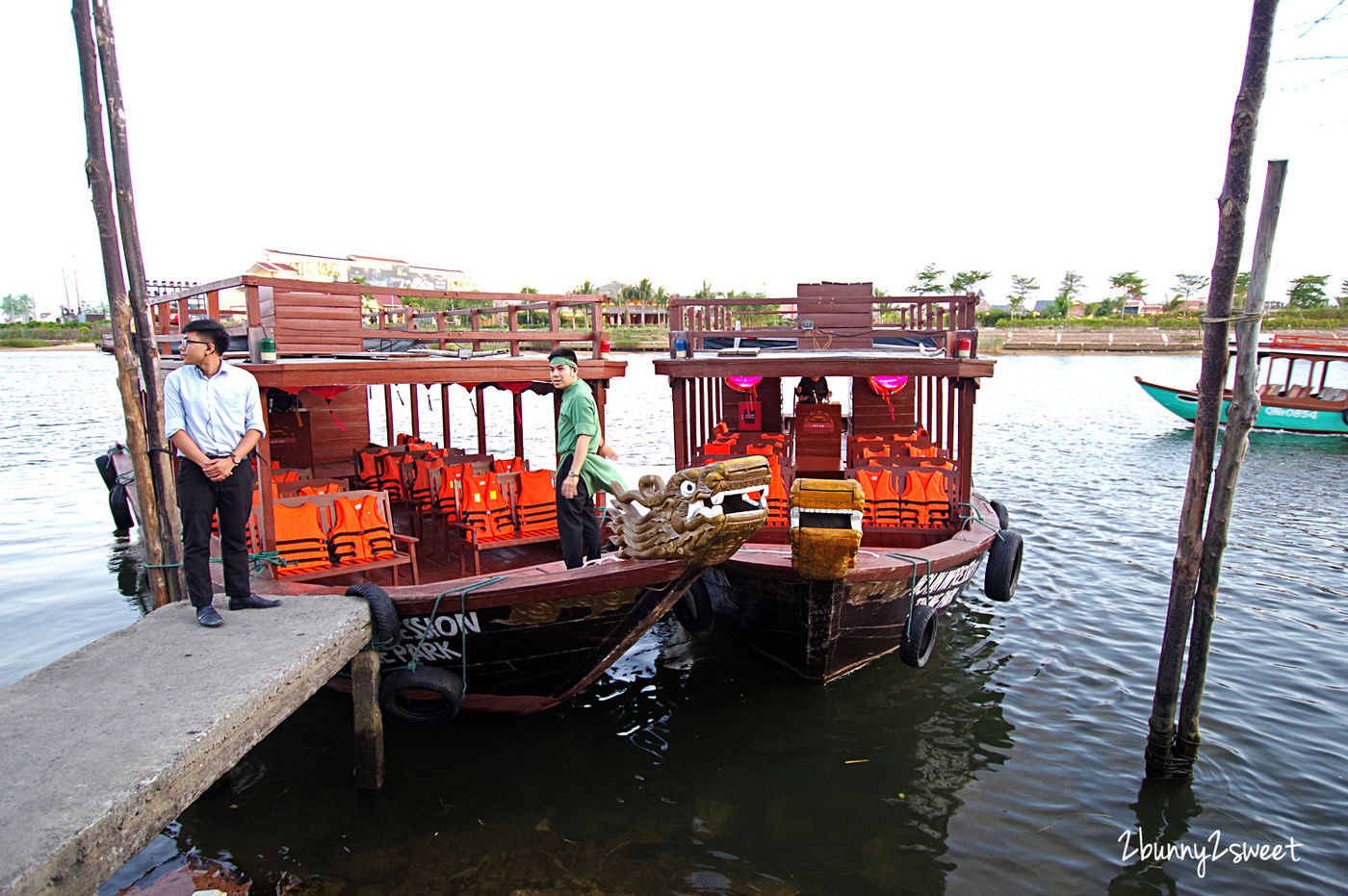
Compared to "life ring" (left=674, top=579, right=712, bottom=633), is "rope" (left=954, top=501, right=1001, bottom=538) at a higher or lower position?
higher

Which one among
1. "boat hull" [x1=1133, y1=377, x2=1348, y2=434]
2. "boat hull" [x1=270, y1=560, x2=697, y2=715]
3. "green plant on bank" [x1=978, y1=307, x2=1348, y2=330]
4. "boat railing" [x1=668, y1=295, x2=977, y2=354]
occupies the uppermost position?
"boat railing" [x1=668, y1=295, x2=977, y2=354]

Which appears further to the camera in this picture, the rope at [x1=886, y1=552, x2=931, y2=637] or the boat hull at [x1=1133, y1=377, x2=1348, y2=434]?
the boat hull at [x1=1133, y1=377, x2=1348, y2=434]

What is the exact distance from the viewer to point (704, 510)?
5.13 meters

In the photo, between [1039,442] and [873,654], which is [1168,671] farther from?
[1039,442]

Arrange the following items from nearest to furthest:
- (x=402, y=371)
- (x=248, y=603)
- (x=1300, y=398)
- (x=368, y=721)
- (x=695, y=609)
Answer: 1. (x=248, y=603)
2. (x=368, y=721)
3. (x=402, y=371)
4. (x=695, y=609)
5. (x=1300, y=398)

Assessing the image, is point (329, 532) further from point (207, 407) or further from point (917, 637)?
point (917, 637)

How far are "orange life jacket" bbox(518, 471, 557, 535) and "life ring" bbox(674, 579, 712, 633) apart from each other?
1.55m

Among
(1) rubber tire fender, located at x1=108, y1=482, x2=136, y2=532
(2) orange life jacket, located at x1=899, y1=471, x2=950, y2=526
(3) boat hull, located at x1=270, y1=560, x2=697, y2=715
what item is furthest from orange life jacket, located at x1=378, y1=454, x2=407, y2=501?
(2) orange life jacket, located at x1=899, y1=471, x2=950, y2=526

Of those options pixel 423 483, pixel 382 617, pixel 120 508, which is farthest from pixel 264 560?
pixel 120 508

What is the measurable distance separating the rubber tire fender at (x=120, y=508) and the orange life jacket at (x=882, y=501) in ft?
40.0

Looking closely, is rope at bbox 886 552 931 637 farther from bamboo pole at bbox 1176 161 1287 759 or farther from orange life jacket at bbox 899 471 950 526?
bamboo pole at bbox 1176 161 1287 759

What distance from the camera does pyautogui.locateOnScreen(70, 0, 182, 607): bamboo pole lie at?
220 inches

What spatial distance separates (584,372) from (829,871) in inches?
189

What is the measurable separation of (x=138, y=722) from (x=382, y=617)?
1.76m
